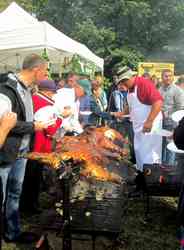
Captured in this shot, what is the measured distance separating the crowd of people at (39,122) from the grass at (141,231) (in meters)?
0.31

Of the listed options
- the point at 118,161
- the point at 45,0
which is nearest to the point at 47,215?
the point at 118,161

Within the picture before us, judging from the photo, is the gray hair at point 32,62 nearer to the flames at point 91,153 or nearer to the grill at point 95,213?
the flames at point 91,153

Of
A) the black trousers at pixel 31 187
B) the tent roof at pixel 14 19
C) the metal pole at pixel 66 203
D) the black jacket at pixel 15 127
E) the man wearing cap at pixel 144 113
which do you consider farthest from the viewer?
the tent roof at pixel 14 19

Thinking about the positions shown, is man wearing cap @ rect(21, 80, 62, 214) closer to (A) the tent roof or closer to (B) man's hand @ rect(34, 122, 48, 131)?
(B) man's hand @ rect(34, 122, 48, 131)

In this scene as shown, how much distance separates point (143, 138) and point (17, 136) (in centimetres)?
316

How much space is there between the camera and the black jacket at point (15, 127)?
385 centimetres

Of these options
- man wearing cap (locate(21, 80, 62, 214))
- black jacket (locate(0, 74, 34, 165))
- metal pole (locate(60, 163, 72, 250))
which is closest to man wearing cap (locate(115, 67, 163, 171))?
man wearing cap (locate(21, 80, 62, 214))

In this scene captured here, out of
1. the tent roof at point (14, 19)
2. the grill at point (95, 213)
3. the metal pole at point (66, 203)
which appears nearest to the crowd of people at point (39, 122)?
the metal pole at point (66, 203)

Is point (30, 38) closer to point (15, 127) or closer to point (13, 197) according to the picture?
point (13, 197)

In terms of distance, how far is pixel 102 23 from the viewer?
124 ft

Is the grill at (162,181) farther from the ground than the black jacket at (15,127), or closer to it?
closer to it

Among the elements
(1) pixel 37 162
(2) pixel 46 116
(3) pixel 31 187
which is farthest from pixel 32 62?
(3) pixel 31 187

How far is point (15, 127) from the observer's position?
385 cm

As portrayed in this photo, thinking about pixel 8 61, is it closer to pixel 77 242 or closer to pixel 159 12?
pixel 77 242
